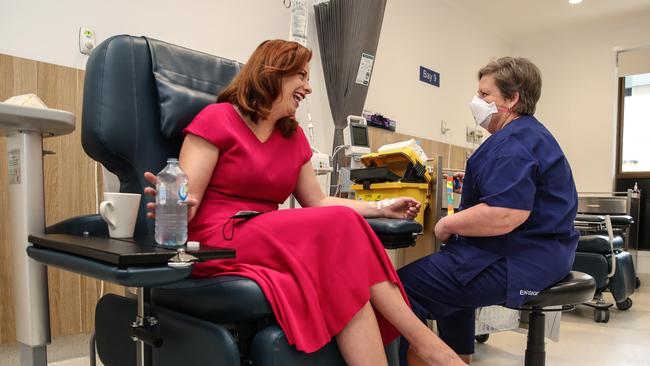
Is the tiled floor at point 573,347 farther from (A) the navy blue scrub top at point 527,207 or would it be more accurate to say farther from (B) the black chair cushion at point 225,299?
(B) the black chair cushion at point 225,299

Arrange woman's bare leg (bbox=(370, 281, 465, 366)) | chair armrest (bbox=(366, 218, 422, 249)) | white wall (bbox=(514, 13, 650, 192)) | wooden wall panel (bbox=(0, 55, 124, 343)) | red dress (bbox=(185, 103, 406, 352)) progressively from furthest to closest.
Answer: white wall (bbox=(514, 13, 650, 192)), wooden wall panel (bbox=(0, 55, 124, 343)), chair armrest (bbox=(366, 218, 422, 249)), woman's bare leg (bbox=(370, 281, 465, 366)), red dress (bbox=(185, 103, 406, 352))

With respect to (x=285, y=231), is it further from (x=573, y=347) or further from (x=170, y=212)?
(x=573, y=347)

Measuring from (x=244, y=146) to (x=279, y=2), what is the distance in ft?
7.87

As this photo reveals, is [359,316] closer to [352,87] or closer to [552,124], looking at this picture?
[352,87]

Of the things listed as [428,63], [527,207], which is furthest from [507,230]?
[428,63]

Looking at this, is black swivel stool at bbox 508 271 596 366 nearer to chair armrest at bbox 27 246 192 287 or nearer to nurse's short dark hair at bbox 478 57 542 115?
nurse's short dark hair at bbox 478 57 542 115

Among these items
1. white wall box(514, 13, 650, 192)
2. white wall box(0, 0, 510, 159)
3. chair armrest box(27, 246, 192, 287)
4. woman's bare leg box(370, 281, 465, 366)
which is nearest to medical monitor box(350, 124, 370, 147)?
white wall box(0, 0, 510, 159)

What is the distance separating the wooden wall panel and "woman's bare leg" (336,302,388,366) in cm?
167

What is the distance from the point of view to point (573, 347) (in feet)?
8.79

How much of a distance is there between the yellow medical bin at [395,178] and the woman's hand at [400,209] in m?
0.79

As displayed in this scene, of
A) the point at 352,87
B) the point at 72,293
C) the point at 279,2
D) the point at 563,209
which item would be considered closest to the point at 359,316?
the point at 563,209

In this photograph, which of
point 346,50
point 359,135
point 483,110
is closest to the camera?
point 483,110

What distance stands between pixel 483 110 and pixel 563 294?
0.66m

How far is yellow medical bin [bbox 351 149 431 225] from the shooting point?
2410 mm
